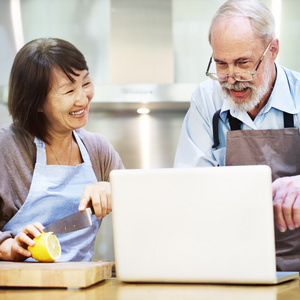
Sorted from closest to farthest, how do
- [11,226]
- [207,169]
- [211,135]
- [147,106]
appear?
[207,169] < [11,226] < [211,135] < [147,106]

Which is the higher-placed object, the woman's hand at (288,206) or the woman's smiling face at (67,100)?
the woman's smiling face at (67,100)

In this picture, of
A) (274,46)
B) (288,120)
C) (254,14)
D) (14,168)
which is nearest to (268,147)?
(288,120)

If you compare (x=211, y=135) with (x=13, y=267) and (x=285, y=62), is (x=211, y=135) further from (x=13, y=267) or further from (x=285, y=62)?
(x=285, y=62)

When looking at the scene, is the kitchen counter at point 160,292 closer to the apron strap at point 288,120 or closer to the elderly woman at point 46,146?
the elderly woman at point 46,146

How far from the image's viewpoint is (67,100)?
172 centimetres

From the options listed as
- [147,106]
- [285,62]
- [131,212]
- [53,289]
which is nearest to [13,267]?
[53,289]

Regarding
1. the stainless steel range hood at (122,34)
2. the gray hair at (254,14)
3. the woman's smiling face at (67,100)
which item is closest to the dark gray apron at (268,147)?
the gray hair at (254,14)

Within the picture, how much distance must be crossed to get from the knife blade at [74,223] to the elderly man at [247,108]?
517 mm

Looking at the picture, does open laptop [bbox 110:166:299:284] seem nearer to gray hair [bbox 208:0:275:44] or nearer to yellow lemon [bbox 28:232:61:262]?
yellow lemon [bbox 28:232:61:262]

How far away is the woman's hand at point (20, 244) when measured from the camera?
1.37m

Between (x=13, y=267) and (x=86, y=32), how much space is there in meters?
2.05

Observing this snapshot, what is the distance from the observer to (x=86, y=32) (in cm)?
305

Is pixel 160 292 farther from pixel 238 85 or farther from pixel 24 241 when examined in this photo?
pixel 238 85

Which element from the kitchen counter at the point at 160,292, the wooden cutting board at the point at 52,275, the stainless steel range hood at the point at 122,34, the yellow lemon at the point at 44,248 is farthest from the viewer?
the stainless steel range hood at the point at 122,34
